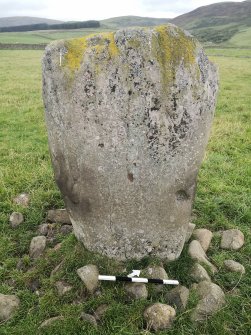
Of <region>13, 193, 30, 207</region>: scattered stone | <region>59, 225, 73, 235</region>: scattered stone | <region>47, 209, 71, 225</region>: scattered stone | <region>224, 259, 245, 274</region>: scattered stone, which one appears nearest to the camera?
<region>224, 259, 245, 274</region>: scattered stone

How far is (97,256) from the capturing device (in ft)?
16.6

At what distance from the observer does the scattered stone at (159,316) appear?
14.0 feet

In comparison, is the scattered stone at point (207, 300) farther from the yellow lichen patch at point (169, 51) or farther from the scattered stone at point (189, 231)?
the yellow lichen patch at point (169, 51)

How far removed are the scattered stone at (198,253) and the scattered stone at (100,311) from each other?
1.35 metres

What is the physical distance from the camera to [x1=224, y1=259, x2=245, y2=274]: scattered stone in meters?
5.10

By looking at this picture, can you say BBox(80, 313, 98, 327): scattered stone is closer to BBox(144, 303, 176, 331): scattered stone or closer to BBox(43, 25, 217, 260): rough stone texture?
BBox(144, 303, 176, 331): scattered stone

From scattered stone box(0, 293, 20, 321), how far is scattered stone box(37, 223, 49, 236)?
1364mm

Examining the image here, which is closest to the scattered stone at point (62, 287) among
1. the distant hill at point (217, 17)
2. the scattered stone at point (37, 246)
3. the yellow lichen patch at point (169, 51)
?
the scattered stone at point (37, 246)

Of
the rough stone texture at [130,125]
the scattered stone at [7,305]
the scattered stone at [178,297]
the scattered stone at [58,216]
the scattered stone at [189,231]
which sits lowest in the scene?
the scattered stone at [7,305]

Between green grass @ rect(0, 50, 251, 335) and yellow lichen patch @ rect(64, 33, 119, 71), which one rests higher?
yellow lichen patch @ rect(64, 33, 119, 71)

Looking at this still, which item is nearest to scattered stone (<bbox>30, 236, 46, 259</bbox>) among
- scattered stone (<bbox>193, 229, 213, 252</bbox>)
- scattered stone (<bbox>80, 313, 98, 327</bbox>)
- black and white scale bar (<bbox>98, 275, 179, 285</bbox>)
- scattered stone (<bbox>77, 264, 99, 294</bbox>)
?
scattered stone (<bbox>77, 264, 99, 294</bbox>)

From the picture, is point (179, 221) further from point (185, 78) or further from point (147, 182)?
point (185, 78)

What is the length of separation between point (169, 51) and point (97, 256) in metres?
2.65

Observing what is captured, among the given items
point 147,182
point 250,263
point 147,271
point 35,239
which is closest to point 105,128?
point 147,182
